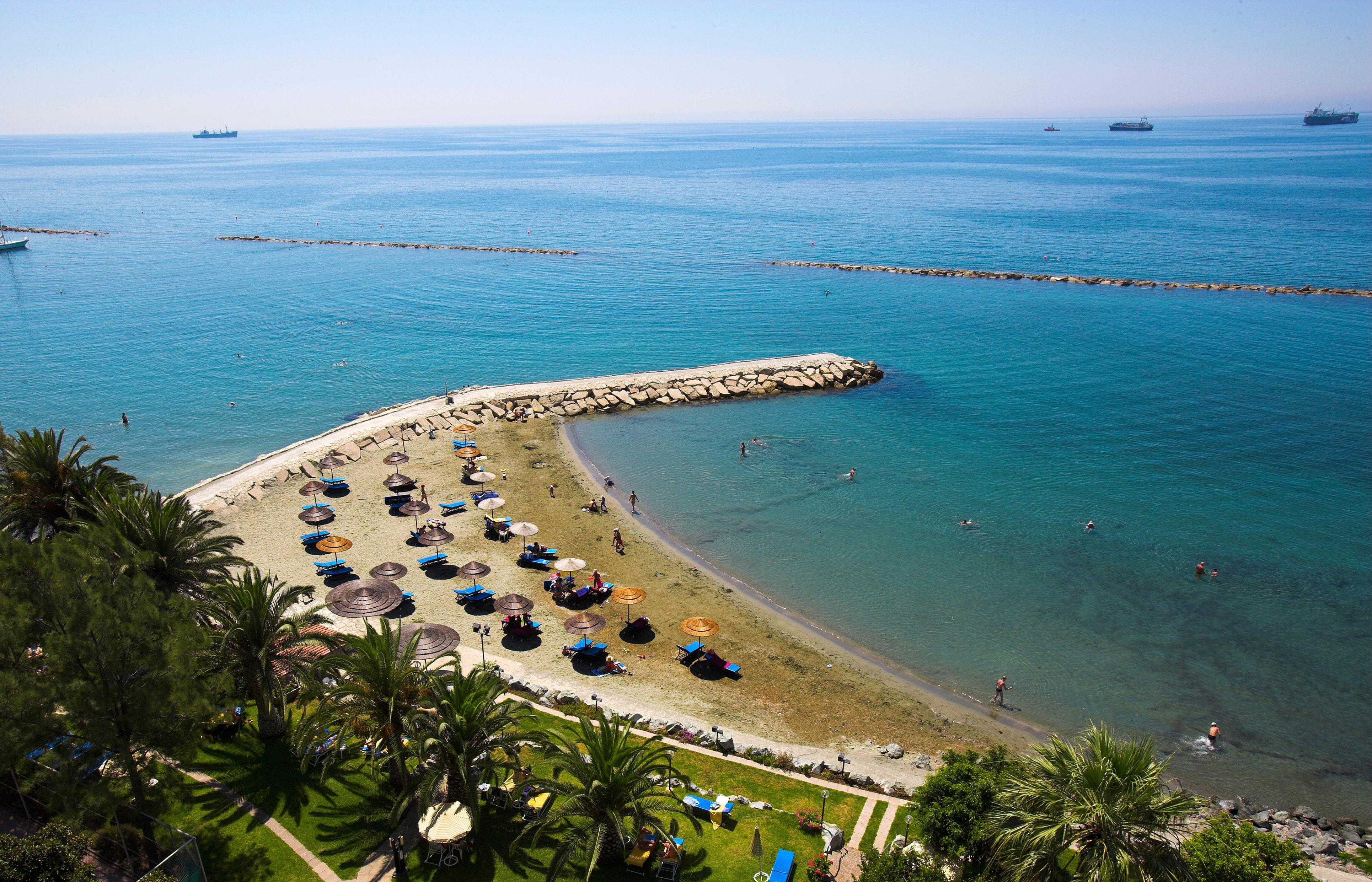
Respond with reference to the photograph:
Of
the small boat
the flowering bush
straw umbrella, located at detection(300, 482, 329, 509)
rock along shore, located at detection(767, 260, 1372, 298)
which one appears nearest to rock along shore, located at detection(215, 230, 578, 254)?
the small boat

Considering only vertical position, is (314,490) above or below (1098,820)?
below

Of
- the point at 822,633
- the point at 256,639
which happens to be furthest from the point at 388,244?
the point at 256,639

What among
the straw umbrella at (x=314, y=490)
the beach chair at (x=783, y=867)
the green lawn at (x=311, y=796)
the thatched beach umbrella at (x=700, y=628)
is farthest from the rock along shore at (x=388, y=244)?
the beach chair at (x=783, y=867)

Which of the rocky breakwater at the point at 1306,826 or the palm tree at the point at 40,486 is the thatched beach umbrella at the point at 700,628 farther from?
the palm tree at the point at 40,486

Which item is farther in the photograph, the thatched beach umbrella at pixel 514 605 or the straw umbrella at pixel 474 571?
the straw umbrella at pixel 474 571

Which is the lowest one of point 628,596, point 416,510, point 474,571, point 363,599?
point 474,571

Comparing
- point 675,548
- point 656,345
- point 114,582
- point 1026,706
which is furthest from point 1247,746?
point 656,345

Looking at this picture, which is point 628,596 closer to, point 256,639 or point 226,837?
point 256,639
